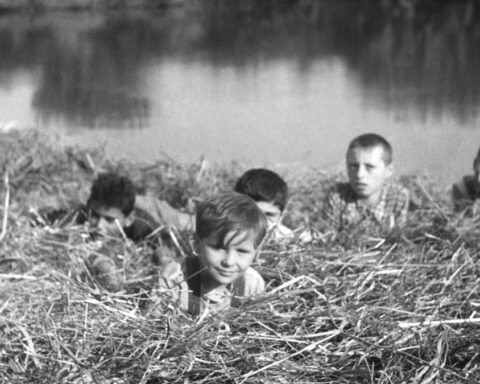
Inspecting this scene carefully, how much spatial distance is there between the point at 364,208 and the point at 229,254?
5.65 ft

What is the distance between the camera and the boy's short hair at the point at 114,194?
4820mm

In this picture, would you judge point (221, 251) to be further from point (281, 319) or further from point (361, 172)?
point (361, 172)

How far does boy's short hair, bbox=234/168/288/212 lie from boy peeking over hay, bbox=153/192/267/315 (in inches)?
43.1

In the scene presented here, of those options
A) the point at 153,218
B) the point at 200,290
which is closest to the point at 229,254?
the point at 200,290

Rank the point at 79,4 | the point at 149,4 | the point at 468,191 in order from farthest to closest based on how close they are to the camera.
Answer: the point at 149,4, the point at 79,4, the point at 468,191

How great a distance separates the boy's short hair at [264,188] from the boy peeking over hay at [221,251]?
1.09 meters

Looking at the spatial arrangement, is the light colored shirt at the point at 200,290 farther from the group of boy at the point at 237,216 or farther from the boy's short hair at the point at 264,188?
the boy's short hair at the point at 264,188

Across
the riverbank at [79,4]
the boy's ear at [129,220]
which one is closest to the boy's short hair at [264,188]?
the boy's ear at [129,220]

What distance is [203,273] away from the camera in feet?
11.4

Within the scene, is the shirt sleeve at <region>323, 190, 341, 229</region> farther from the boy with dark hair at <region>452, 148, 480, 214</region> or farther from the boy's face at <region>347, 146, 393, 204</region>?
the boy with dark hair at <region>452, 148, 480, 214</region>

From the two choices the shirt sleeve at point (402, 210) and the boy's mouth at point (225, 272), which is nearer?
the boy's mouth at point (225, 272)

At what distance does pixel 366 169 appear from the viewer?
16.5 feet

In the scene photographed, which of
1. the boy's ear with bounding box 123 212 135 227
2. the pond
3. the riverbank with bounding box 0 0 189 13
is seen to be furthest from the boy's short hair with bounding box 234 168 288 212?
the riverbank with bounding box 0 0 189 13

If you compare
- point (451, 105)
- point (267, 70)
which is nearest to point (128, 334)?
point (451, 105)
